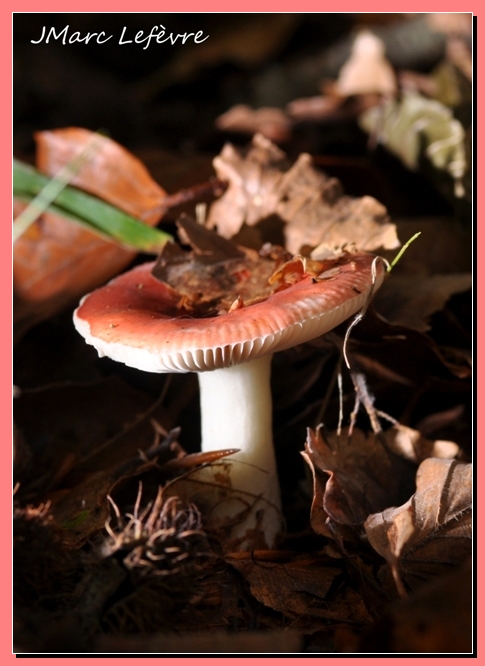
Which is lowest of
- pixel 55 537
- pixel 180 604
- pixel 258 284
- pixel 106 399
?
pixel 180 604

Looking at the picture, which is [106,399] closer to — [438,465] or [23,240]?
[23,240]

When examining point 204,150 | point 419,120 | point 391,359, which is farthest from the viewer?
point 204,150

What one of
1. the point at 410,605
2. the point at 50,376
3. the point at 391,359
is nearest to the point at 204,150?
the point at 50,376

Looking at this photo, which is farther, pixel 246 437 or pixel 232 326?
pixel 246 437

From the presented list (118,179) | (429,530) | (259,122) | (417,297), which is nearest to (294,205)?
(417,297)

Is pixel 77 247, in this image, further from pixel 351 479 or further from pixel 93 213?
pixel 351 479
